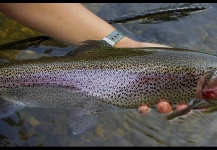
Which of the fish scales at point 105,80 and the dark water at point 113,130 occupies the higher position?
the fish scales at point 105,80

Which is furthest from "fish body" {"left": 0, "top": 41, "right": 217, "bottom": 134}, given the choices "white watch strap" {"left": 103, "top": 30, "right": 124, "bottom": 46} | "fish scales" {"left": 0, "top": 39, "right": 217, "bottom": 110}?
"white watch strap" {"left": 103, "top": 30, "right": 124, "bottom": 46}

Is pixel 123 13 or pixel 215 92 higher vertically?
pixel 123 13

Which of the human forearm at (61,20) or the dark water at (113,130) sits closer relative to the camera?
the dark water at (113,130)

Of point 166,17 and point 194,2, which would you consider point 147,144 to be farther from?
point 194,2

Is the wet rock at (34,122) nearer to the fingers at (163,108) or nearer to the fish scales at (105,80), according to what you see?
the fish scales at (105,80)

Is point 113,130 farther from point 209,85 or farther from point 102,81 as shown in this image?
point 209,85

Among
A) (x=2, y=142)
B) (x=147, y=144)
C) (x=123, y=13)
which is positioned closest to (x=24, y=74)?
(x=2, y=142)

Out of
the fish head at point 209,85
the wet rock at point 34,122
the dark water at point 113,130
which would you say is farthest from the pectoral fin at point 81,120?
the fish head at point 209,85
